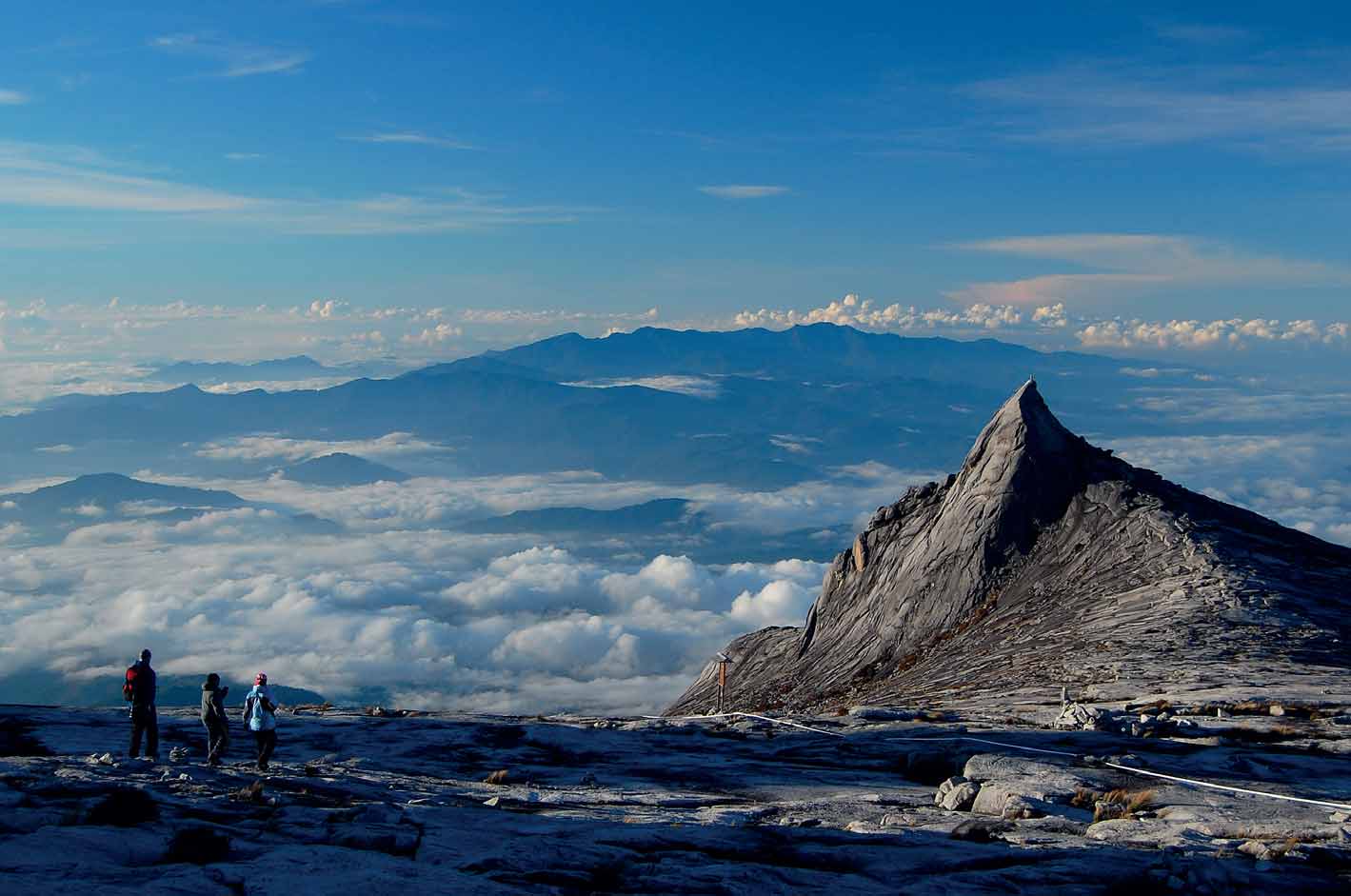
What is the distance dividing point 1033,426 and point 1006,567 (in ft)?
35.9

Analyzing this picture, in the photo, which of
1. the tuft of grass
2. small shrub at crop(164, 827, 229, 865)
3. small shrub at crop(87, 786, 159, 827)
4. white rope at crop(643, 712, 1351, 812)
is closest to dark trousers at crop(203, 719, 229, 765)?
small shrub at crop(87, 786, 159, 827)

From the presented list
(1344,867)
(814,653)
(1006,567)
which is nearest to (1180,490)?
(1006,567)

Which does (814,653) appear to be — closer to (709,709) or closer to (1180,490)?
(709,709)

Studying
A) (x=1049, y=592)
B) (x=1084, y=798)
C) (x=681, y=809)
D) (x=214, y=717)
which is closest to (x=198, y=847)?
(x=681, y=809)

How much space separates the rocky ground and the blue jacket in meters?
1.10

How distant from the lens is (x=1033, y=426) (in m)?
67.3

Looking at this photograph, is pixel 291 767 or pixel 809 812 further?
pixel 291 767

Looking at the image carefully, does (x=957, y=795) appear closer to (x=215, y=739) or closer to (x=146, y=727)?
(x=215, y=739)

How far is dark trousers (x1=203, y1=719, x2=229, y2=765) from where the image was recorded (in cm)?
2681

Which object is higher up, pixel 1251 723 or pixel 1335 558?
pixel 1335 558

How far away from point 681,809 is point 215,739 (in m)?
12.5

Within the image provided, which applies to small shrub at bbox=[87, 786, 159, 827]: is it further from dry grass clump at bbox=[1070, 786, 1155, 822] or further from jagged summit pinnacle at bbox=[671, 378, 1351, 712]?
jagged summit pinnacle at bbox=[671, 378, 1351, 712]

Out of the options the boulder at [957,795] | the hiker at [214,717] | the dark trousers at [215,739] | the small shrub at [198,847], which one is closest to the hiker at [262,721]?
the hiker at [214,717]

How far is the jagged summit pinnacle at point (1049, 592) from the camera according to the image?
44.6m
